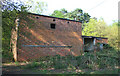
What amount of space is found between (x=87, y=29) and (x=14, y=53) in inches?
1138

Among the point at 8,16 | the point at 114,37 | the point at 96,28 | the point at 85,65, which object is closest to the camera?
the point at 8,16

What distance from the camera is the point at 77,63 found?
27.9 feet

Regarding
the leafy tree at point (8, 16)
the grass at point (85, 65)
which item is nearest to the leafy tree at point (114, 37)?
the grass at point (85, 65)

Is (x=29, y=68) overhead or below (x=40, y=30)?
below

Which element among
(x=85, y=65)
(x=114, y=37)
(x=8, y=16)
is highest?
(x=8, y=16)

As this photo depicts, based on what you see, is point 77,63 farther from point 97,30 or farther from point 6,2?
point 97,30

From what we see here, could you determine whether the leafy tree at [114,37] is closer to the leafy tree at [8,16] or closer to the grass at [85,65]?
the grass at [85,65]

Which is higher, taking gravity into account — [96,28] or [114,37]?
[96,28]

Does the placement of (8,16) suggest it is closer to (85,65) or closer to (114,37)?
(85,65)

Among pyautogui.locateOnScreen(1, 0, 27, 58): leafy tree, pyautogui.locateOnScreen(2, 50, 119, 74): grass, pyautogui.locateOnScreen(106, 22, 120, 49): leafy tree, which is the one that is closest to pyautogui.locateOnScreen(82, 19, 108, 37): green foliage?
pyautogui.locateOnScreen(106, 22, 120, 49): leafy tree

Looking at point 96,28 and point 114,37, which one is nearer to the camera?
point 114,37

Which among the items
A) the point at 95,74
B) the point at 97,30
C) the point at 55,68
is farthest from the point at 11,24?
the point at 97,30

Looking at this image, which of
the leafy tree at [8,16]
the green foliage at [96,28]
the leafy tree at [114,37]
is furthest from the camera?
the green foliage at [96,28]

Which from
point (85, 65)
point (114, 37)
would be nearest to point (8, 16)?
point (85, 65)
